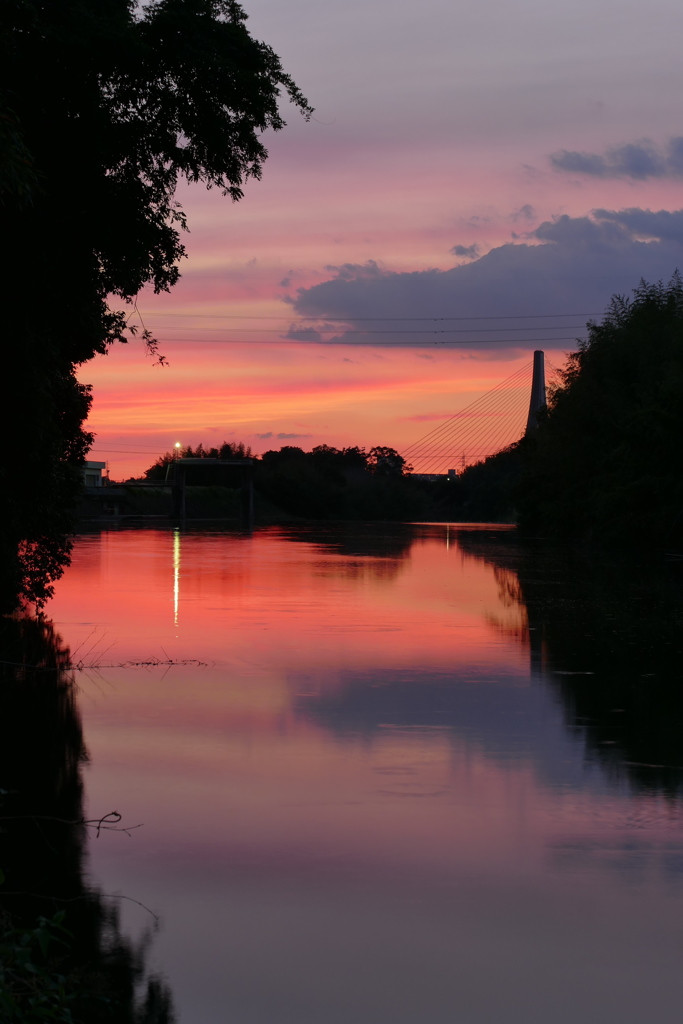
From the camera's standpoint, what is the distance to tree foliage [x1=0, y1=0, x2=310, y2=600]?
14.4 metres

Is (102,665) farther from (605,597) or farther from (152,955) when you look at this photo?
(605,597)

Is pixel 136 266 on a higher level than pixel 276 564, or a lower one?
higher

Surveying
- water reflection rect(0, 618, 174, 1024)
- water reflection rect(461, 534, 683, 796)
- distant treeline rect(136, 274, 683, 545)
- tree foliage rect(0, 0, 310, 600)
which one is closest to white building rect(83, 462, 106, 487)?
distant treeline rect(136, 274, 683, 545)

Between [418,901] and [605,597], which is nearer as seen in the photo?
[418,901]

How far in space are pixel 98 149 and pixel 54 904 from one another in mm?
10947

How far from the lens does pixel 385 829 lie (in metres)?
7.59

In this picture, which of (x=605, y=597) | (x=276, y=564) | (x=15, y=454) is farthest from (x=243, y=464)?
(x=15, y=454)

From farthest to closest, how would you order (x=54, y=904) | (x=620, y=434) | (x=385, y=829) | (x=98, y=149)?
(x=620, y=434), (x=98, y=149), (x=385, y=829), (x=54, y=904)

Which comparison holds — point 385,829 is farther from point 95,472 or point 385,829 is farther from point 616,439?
point 95,472

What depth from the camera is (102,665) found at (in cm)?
1437

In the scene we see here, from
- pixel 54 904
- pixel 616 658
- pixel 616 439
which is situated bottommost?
pixel 54 904

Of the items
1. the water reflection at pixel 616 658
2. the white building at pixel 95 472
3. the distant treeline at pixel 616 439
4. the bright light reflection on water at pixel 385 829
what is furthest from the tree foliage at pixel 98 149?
the white building at pixel 95 472

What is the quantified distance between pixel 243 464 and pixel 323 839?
3610 inches

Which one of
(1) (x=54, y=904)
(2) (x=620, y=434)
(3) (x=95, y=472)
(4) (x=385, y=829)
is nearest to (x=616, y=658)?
(4) (x=385, y=829)
